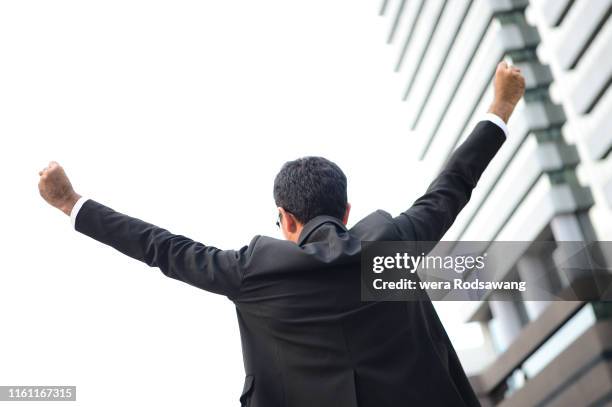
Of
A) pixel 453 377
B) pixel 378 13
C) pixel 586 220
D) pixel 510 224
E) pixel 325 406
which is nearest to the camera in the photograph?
pixel 325 406

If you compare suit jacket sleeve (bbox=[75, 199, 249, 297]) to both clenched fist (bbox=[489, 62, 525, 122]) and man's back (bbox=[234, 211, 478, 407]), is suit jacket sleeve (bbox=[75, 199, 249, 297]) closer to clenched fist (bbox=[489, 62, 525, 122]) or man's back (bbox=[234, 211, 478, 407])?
man's back (bbox=[234, 211, 478, 407])

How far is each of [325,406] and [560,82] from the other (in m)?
27.1

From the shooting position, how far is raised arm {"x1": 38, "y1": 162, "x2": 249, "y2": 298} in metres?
1.54

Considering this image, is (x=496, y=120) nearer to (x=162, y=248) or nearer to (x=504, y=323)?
(x=162, y=248)

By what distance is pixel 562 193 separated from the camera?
85.1 feet

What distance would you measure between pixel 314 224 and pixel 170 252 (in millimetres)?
333

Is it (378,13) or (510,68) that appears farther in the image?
(378,13)

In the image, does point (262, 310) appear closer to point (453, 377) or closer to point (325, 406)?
point (325, 406)

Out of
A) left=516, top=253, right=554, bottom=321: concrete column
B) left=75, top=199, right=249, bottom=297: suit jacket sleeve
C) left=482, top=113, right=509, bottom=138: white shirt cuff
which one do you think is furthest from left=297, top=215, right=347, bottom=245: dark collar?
left=516, top=253, right=554, bottom=321: concrete column

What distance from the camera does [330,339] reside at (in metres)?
1.52

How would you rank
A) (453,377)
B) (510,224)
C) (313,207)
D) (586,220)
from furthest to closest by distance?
1. (510,224)
2. (586,220)
3. (313,207)
4. (453,377)

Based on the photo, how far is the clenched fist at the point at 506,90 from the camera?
182cm

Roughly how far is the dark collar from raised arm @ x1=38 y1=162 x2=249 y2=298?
14 cm

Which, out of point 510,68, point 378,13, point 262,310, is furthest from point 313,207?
point 378,13
